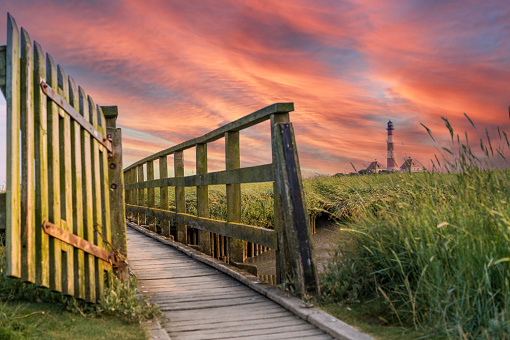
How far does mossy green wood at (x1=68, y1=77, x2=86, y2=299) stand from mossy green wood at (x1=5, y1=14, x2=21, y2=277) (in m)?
0.64

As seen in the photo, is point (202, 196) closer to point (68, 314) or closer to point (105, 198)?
point (105, 198)

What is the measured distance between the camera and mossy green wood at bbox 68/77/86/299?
352cm

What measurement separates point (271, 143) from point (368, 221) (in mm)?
1128

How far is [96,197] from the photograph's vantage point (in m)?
3.90

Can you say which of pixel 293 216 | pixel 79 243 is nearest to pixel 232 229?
pixel 293 216

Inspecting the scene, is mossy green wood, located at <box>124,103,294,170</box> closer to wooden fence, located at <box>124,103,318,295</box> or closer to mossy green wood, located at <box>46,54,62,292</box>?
wooden fence, located at <box>124,103,318,295</box>

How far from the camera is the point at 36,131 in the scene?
10.4 feet

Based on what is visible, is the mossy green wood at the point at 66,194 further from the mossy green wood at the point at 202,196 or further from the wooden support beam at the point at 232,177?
the mossy green wood at the point at 202,196

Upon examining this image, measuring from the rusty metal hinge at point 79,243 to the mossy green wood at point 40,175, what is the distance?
0.05 m

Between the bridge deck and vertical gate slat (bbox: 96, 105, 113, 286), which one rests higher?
vertical gate slat (bbox: 96, 105, 113, 286)

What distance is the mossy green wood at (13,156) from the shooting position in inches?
110

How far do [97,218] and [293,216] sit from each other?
1645 millimetres

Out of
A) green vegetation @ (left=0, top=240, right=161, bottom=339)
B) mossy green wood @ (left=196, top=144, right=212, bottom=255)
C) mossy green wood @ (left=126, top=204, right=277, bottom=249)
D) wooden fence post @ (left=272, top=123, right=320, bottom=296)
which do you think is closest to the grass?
green vegetation @ (left=0, top=240, right=161, bottom=339)

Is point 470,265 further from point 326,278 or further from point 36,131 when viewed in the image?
point 36,131
